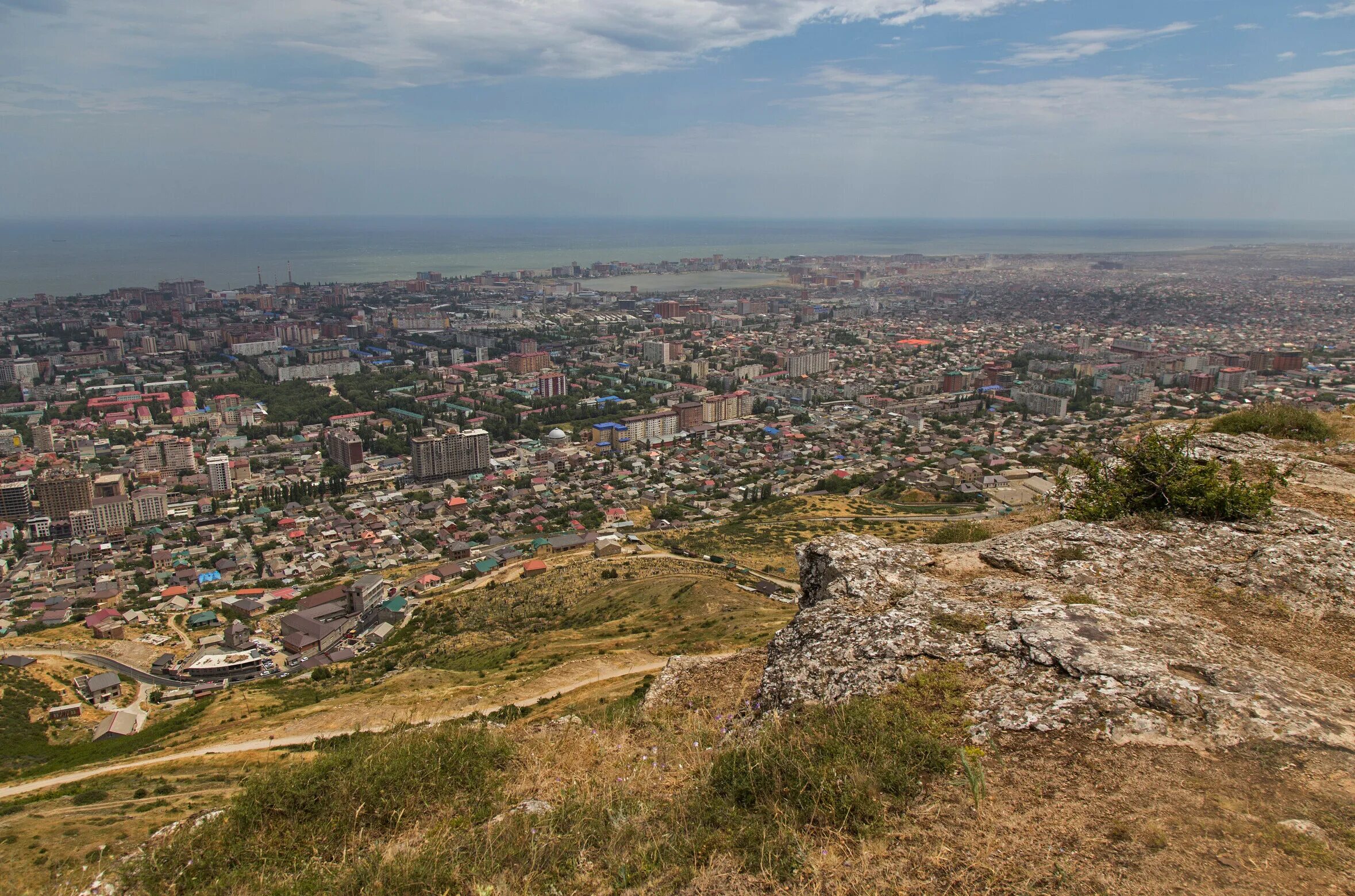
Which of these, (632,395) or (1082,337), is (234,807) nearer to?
(632,395)

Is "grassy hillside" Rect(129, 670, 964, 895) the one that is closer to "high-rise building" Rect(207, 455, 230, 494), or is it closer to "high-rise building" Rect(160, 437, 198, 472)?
"high-rise building" Rect(207, 455, 230, 494)

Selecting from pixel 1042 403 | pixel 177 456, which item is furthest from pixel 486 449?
pixel 1042 403

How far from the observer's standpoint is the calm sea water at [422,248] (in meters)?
101

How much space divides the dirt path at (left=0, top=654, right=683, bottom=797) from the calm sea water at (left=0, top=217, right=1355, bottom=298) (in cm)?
9101

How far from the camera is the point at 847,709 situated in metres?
3.07

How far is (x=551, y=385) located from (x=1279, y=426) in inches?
1624

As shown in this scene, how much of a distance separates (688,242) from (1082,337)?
122 meters

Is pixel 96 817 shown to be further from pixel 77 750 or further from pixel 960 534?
pixel 960 534

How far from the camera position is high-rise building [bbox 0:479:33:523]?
2806 cm

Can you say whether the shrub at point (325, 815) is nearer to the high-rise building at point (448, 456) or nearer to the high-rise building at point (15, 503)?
the high-rise building at point (448, 456)

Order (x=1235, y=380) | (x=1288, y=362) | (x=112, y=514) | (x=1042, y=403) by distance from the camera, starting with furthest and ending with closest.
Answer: (x=1288, y=362) < (x=1042, y=403) < (x=1235, y=380) < (x=112, y=514)

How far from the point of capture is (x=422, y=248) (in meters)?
152

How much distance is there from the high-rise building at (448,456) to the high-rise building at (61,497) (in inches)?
463

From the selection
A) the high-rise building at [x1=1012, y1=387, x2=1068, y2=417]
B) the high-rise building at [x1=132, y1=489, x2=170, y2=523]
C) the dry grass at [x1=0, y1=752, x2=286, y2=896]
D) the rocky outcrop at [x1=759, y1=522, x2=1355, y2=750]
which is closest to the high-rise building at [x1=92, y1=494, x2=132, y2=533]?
the high-rise building at [x1=132, y1=489, x2=170, y2=523]
